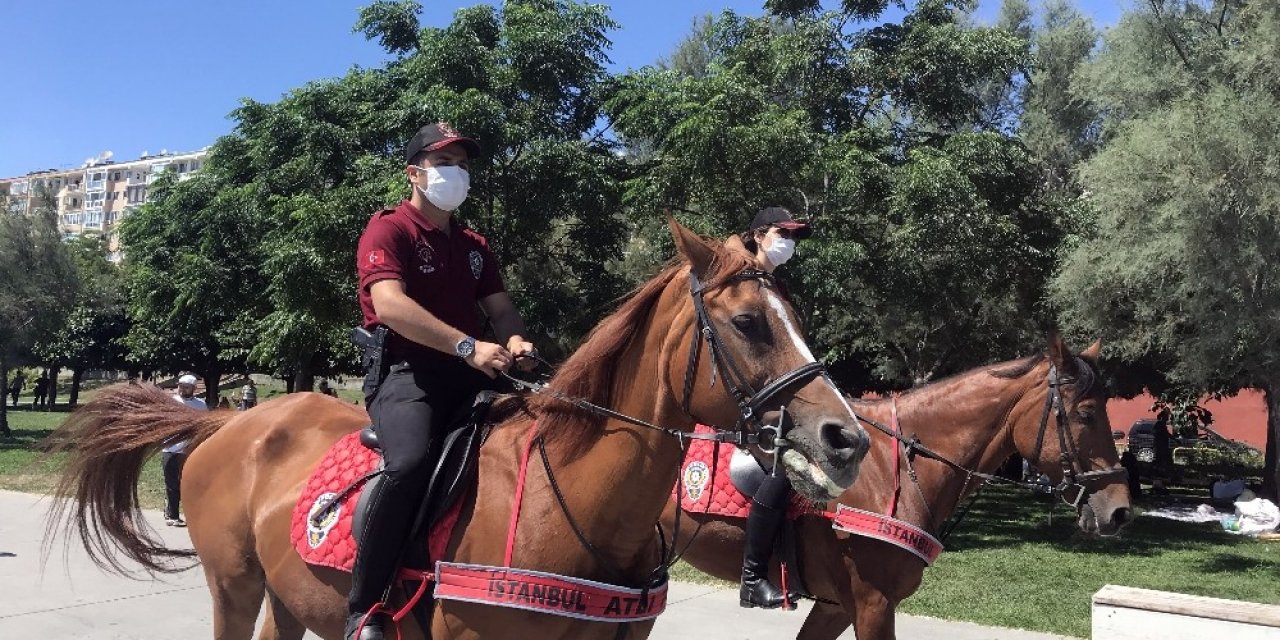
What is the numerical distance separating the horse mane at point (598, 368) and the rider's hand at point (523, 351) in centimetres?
14

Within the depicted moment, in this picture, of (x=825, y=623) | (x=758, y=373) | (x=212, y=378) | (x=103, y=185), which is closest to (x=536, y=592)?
(x=758, y=373)

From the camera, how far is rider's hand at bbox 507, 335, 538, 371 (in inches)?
118

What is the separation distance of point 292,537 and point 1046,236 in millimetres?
14221

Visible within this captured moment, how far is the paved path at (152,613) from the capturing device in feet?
21.6

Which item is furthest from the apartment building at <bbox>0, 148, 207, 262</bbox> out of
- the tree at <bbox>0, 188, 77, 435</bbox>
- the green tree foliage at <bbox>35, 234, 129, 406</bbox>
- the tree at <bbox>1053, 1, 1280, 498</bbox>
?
the tree at <bbox>1053, 1, 1280, 498</bbox>

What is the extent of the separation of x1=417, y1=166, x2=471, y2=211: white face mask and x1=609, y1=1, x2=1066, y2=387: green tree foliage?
26.5 feet

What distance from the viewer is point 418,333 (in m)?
2.79

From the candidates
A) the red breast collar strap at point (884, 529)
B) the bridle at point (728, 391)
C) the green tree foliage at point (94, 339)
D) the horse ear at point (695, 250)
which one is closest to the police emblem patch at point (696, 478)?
the red breast collar strap at point (884, 529)

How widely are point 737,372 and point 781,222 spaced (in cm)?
171

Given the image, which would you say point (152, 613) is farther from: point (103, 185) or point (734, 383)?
point (103, 185)

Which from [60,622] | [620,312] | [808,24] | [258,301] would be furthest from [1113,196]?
[258,301]

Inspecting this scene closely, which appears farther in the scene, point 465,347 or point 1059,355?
point 1059,355

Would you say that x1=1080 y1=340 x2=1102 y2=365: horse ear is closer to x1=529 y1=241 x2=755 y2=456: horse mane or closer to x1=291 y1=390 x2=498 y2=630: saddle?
x1=529 y1=241 x2=755 y2=456: horse mane

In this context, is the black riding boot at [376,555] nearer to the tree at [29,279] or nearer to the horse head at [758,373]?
the horse head at [758,373]
